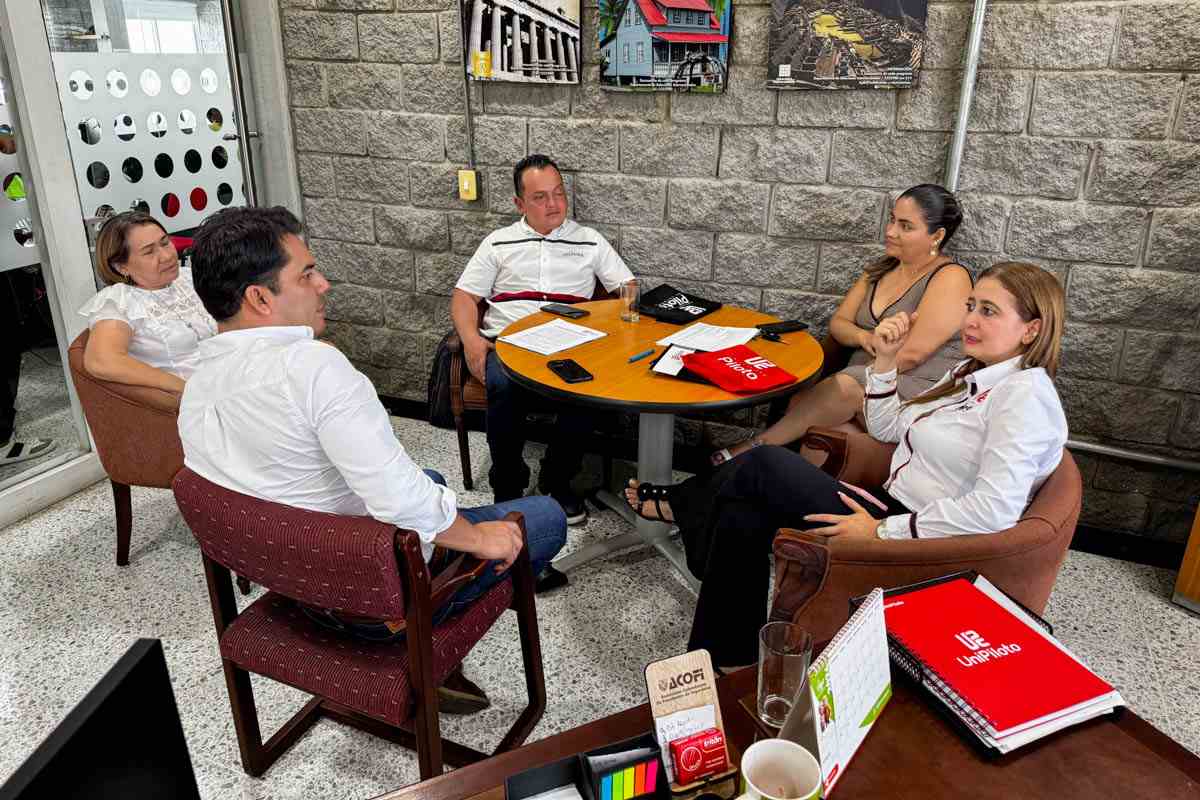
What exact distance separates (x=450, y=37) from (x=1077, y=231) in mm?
2361

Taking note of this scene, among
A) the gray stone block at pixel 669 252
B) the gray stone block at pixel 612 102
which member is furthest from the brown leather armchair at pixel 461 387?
the gray stone block at pixel 612 102

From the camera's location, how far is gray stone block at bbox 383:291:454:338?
379 cm

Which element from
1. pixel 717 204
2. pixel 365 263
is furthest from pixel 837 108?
pixel 365 263

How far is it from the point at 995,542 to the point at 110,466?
2482 millimetres

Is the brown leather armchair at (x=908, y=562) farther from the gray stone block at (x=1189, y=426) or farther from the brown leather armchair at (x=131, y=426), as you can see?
the brown leather armchair at (x=131, y=426)

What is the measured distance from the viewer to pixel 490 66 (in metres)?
3.31

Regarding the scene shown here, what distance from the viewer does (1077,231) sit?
274cm

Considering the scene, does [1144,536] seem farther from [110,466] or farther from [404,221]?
[110,466]

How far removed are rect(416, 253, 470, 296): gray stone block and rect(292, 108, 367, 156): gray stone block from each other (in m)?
0.53

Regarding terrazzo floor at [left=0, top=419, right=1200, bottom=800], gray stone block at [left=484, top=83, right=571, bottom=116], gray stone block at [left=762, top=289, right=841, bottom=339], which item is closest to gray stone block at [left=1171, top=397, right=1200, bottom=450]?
terrazzo floor at [left=0, top=419, right=1200, bottom=800]

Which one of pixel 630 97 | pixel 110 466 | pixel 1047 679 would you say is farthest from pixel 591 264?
pixel 1047 679

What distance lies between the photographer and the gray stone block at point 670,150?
313cm

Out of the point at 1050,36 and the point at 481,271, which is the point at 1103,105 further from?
the point at 481,271

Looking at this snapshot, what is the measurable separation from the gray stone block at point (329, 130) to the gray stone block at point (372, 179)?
0.05 metres
